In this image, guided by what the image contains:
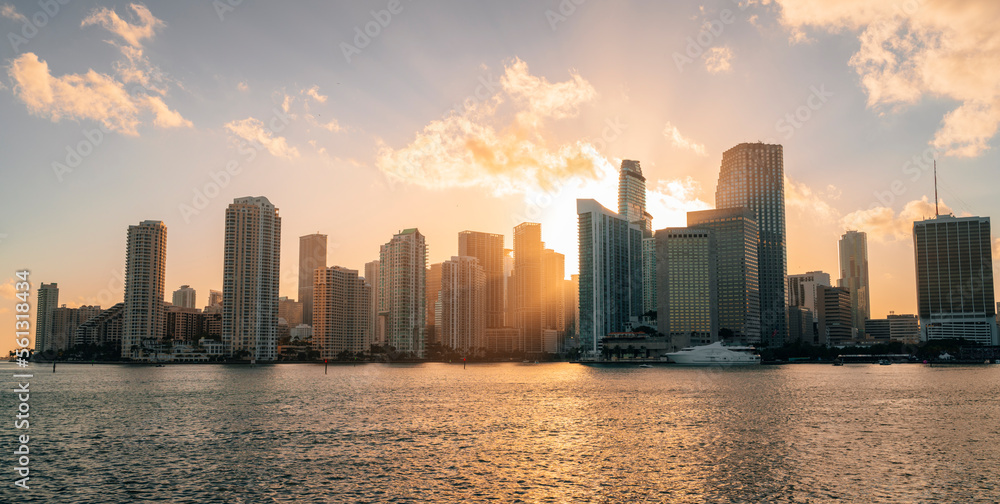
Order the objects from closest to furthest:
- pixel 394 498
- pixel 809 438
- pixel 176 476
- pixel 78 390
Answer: pixel 394 498 → pixel 176 476 → pixel 809 438 → pixel 78 390

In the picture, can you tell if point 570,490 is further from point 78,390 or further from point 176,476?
point 78,390

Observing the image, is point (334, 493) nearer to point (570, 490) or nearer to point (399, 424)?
point (570, 490)

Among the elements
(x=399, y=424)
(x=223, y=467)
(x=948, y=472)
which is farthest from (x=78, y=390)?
(x=948, y=472)

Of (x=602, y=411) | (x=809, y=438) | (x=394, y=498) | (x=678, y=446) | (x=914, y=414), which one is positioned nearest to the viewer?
(x=394, y=498)

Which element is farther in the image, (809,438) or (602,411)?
(602,411)

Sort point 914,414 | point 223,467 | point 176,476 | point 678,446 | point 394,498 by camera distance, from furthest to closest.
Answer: point 914,414 < point 678,446 < point 223,467 < point 176,476 < point 394,498

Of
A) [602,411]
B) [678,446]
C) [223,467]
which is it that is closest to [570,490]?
[678,446]
